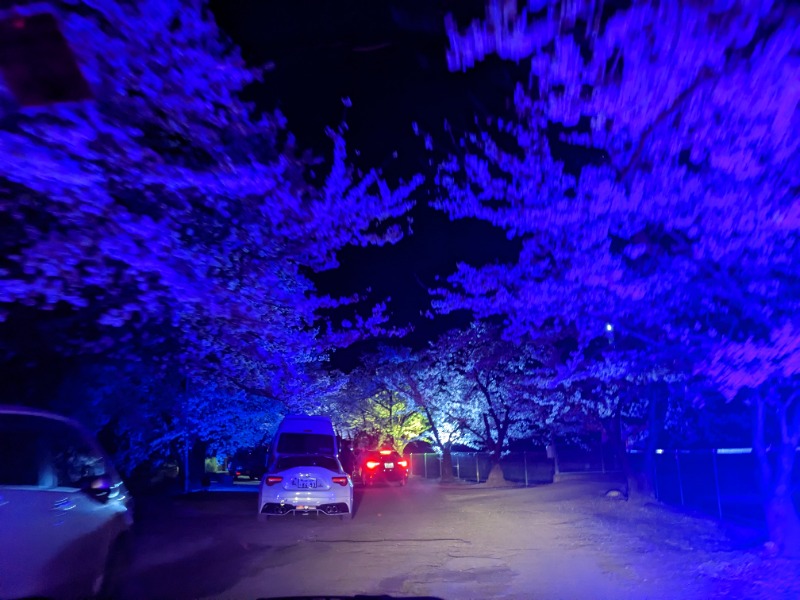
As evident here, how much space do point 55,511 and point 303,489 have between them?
8.93 m

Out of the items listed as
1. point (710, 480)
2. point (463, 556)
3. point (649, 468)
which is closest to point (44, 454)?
point (463, 556)

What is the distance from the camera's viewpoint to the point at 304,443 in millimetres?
17812

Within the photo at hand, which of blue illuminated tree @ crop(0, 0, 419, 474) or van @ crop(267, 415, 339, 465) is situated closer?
blue illuminated tree @ crop(0, 0, 419, 474)

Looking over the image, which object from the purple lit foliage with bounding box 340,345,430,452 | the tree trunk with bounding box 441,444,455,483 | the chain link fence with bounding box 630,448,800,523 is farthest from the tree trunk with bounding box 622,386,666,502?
the purple lit foliage with bounding box 340,345,430,452

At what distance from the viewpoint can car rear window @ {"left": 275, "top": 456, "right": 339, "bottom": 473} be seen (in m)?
14.9

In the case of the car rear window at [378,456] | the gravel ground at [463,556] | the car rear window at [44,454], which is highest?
the car rear window at [378,456]

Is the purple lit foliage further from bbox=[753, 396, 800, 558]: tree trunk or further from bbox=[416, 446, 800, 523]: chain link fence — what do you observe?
bbox=[753, 396, 800, 558]: tree trunk

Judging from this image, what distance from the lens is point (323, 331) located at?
2608 centimetres

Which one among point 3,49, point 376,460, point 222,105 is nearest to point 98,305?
point 222,105

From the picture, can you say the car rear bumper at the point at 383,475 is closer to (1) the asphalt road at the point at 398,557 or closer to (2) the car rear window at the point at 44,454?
(1) the asphalt road at the point at 398,557

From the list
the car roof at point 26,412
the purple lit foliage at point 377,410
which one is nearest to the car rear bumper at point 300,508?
the car roof at point 26,412

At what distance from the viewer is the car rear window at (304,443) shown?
17.6m

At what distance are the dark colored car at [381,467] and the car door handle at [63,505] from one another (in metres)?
27.1

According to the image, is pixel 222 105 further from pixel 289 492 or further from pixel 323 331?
pixel 323 331
